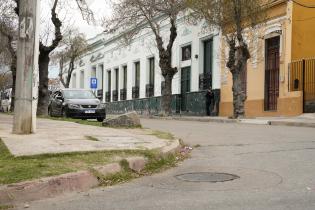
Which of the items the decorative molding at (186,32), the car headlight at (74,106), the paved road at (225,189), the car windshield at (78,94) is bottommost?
the paved road at (225,189)

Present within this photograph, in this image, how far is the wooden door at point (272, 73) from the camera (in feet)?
93.2

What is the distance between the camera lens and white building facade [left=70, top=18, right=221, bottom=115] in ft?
118

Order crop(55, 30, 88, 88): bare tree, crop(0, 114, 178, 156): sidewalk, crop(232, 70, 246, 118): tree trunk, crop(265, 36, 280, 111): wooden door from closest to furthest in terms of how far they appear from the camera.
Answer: crop(0, 114, 178, 156): sidewalk, crop(232, 70, 246, 118): tree trunk, crop(265, 36, 280, 111): wooden door, crop(55, 30, 88, 88): bare tree

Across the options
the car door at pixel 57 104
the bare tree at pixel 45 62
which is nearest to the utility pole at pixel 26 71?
the car door at pixel 57 104

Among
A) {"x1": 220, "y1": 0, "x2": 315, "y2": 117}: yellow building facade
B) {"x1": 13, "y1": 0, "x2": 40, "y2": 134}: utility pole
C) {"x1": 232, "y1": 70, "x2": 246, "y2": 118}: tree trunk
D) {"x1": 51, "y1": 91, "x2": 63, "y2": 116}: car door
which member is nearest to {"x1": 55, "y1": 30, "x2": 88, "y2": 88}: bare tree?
{"x1": 220, "y1": 0, "x2": 315, "y2": 117}: yellow building facade

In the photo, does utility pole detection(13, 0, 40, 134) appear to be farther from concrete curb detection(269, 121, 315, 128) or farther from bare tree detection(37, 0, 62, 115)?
bare tree detection(37, 0, 62, 115)

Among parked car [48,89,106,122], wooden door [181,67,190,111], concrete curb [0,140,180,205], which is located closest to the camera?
concrete curb [0,140,180,205]

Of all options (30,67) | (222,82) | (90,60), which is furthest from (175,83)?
(30,67)

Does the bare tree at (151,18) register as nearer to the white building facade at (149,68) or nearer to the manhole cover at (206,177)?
the white building facade at (149,68)

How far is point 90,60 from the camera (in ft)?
208

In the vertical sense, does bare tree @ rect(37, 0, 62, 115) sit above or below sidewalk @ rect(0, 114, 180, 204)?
above

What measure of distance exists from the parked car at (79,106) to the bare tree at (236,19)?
268 inches

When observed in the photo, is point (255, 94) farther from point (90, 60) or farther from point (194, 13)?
point (90, 60)

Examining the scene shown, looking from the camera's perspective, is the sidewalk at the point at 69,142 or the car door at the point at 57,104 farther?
the car door at the point at 57,104
